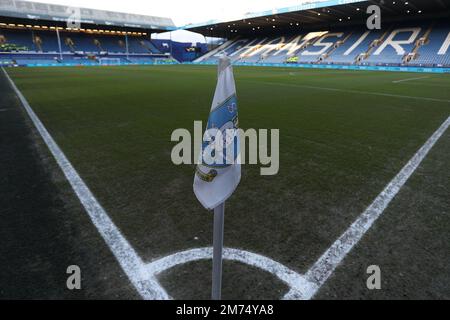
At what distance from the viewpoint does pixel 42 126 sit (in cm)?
595

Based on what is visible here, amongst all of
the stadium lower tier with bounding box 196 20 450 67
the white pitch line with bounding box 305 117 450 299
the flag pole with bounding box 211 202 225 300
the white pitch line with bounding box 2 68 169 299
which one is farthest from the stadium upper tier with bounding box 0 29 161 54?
the flag pole with bounding box 211 202 225 300

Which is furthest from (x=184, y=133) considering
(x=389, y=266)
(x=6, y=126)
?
(x=389, y=266)

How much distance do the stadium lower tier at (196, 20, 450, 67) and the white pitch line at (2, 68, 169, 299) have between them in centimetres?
3297

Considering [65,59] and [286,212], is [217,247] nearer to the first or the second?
[286,212]

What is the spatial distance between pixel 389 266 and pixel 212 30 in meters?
58.8

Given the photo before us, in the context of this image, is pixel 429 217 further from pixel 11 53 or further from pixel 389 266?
pixel 11 53

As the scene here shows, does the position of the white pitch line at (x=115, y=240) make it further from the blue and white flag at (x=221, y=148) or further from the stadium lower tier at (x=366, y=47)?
the stadium lower tier at (x=366, y=47)

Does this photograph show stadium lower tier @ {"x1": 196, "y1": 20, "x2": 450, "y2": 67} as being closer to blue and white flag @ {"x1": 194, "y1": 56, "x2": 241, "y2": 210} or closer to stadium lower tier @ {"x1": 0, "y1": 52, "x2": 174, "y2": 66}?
stadium lower tier @ {"x1": 0, "y1": 52, "x2": 174, "y2": 66}

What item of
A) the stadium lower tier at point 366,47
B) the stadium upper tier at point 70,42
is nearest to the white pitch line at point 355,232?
the stadium lower tier at point 366,47

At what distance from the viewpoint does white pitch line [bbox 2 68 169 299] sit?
184 centimetres

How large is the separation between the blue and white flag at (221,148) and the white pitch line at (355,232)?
0.96 m

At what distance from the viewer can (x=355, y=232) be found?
2480 millimetres

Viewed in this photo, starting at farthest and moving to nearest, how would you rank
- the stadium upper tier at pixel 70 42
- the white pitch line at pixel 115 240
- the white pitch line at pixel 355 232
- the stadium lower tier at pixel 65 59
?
the stadium upper tier at pixel 70 42 → the stadium lower tier at pixel 65 59 → the white pitch line at pixel 355 232 → the white pitch line at pixel 115 240

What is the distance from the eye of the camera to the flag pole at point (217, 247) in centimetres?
156
